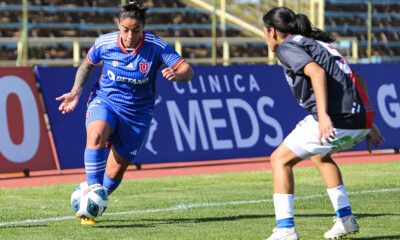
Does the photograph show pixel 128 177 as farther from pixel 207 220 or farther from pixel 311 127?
pixel 311 127

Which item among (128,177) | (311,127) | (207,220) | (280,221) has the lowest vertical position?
(128,177)

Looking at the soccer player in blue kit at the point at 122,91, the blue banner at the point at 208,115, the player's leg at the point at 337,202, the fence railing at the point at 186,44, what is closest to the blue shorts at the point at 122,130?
the soccer player in blue kit at the point at 122,91

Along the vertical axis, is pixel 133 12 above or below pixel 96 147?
above

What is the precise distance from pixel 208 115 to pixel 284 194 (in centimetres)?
769

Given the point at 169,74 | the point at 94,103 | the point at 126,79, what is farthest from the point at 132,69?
the point at 169,74

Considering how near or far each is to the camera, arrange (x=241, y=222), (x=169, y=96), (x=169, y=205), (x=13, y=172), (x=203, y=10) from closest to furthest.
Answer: (x=241, y=222) < (x=169, y=205) < (x=13, y=172) < (x=169, y=96) < (x=203, y=10)

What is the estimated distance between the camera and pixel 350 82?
228 inches

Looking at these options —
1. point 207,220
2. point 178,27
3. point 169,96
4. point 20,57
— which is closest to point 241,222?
point 207,220

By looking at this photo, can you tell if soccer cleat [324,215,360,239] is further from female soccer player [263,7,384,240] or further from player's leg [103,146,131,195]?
player's leg [103,146,131,195]

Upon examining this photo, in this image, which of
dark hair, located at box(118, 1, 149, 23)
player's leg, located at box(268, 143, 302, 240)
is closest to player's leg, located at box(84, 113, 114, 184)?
dark hair, located at box(118, 1, 149, 23)

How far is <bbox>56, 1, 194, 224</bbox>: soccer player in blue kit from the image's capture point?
23.4ft

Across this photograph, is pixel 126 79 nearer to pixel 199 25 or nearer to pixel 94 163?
pixel 94 163

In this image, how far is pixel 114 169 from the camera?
296 inches

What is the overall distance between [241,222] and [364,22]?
19090mm
